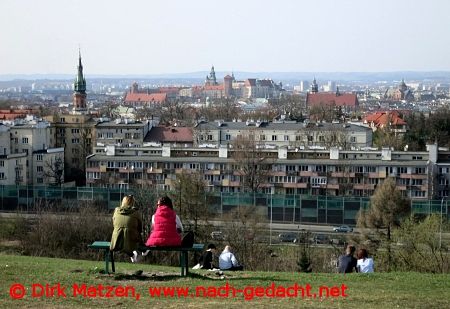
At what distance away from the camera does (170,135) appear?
66250mm

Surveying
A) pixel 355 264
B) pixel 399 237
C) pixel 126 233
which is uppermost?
pixel 126 233

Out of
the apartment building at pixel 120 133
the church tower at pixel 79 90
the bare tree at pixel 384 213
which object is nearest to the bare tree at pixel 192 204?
the bare tree at pixel 384 213

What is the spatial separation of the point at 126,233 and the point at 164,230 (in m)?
0.54

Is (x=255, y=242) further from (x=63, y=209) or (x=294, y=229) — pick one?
(x=63, y=209)

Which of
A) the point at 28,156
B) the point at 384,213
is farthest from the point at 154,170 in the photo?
the point at 384,213

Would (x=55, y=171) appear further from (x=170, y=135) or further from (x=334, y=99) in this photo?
(x=334, y=99)

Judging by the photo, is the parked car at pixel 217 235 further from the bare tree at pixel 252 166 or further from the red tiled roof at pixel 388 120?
the red tiled roof at pixel 388 120

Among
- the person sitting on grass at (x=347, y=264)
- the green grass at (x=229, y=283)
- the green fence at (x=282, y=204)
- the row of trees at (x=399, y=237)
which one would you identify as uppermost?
the green grass at (x=229, y=283)

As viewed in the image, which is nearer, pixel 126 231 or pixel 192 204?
pixel 126 231

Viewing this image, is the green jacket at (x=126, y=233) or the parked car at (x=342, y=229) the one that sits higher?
the green jacket at (x=126, y=233)

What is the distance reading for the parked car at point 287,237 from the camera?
35228 mm

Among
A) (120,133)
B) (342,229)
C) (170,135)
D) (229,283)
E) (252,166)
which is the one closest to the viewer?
(229,283)

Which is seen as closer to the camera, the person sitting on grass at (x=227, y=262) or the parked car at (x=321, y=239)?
the person sitting on grass at (x=227, y=262)

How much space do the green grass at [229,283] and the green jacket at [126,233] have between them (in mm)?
445
